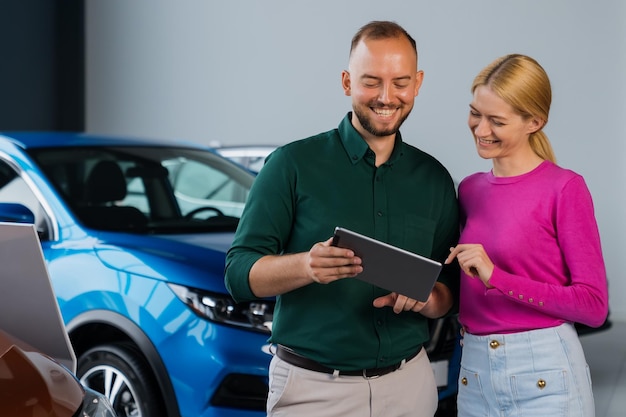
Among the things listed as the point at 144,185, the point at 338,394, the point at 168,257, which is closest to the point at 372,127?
the point at 338,394

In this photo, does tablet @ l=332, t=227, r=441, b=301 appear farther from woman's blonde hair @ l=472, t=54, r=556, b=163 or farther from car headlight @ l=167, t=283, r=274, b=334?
car headlight @ l=167, t=283, r=274, b=334

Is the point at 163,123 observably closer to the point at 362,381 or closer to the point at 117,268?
the point at 117,268

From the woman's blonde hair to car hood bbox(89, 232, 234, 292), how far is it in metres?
1.66

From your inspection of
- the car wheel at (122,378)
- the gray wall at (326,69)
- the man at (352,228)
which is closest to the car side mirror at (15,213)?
the car wheel at (122,378)

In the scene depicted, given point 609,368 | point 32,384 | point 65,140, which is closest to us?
point 32,384

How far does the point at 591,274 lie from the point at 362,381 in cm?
58

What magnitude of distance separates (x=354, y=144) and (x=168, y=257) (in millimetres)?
1649

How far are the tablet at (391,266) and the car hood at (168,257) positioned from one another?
1612 millimetres

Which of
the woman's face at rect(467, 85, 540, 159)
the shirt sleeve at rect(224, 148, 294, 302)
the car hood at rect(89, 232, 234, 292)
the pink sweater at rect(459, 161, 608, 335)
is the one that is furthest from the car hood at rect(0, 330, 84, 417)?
the car hood at rect(89, 232, 234, 292)

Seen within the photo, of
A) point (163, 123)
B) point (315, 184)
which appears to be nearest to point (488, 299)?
point (315, 184)

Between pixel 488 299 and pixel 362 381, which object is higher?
pixel 488 299

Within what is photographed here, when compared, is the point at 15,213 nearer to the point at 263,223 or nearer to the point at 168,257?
the point at 168,257

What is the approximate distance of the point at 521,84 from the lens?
2.27 metres

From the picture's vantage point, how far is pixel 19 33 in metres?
11.9
